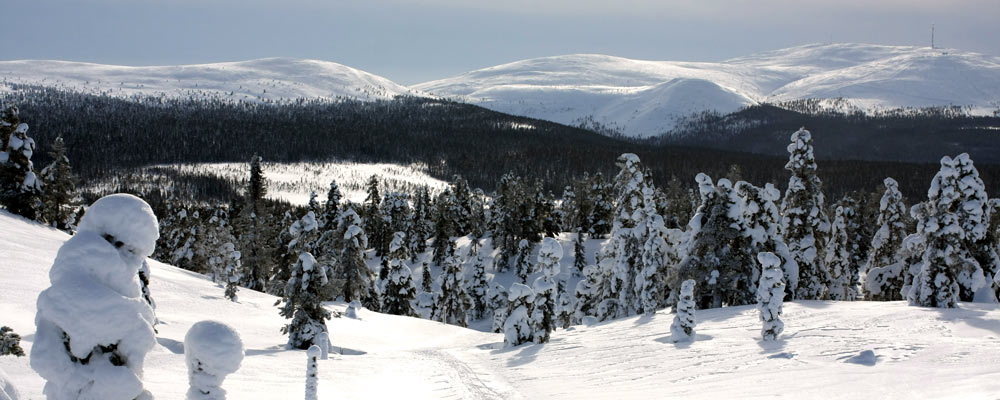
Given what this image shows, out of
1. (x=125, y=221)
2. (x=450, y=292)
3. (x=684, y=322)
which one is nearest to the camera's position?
(x=125, y=221)

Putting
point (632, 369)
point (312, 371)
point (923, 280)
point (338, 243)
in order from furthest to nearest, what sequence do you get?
1. point (338, 243)
2. point (923, 280)
3. point (632, 369)
4. point (312, 371)

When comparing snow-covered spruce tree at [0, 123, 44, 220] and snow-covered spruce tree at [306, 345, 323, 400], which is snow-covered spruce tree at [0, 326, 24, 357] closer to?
snow-covered spruce tree at [306, 345, 323, 400]

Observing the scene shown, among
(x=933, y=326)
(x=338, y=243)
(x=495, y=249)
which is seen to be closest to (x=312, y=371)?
(x=933, y=326)

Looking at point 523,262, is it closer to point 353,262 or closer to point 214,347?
point 353,262

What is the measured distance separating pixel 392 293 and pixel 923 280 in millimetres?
36328

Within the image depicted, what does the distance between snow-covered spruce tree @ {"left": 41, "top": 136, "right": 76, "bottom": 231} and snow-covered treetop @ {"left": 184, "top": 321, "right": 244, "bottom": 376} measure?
39.7m

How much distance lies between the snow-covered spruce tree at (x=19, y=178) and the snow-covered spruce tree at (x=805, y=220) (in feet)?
137

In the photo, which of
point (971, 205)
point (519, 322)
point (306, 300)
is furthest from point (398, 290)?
point (971, 205)

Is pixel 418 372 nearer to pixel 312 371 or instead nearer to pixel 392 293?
pixel 312 371

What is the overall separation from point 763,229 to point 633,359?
12.4 m

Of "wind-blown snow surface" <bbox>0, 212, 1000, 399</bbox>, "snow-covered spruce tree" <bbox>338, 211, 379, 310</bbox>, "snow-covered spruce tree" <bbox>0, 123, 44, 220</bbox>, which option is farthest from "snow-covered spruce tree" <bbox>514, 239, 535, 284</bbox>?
"snow-covered spruce tree" <bbox>0, 123, 44, 220</bbox>

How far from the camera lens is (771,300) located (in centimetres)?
Result: 1833

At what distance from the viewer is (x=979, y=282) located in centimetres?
2258

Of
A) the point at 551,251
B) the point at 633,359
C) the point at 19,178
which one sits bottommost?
the point at 633,359
